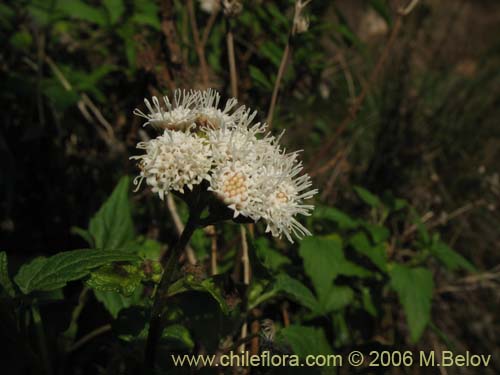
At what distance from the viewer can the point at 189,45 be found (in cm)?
235

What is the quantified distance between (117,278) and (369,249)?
1.19 m

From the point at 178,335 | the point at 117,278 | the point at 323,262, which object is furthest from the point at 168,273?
the point at 323,262

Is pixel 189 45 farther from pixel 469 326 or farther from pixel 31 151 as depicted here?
pixel 469 326

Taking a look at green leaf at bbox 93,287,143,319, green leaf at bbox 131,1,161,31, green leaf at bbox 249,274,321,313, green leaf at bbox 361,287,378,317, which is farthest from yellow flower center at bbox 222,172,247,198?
green leaf at bbox 131,1,161,31

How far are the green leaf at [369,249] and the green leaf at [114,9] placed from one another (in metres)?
1.45

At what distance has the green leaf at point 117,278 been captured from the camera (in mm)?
1125

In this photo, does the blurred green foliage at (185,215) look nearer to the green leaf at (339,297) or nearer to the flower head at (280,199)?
the green leaf at (339,297)

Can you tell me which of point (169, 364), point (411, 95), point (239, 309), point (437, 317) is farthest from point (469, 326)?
point (169, 364)

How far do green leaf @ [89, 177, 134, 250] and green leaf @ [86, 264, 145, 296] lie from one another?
532 mm

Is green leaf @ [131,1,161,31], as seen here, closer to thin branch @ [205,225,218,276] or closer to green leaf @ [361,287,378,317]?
thin branch @ [205,225,218,276]

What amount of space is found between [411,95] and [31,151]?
100.0 inches

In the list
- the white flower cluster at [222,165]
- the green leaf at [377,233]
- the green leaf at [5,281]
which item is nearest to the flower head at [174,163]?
the white flower cluster at [222,165]

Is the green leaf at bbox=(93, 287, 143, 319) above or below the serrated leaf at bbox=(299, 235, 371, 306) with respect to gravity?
below

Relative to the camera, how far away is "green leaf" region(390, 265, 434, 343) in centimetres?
189
